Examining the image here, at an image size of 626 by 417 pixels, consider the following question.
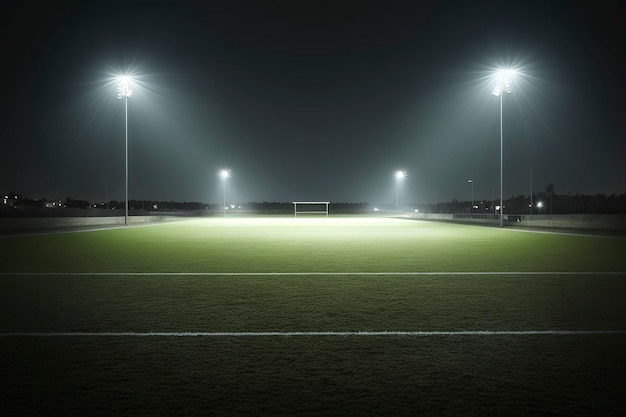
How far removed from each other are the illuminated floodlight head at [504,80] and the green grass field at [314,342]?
25.2m

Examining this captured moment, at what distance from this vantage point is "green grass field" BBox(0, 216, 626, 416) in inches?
171

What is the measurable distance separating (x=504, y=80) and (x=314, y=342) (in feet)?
110

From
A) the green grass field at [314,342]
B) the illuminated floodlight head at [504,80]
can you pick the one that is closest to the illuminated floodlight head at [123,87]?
the illuminated floodlight head at [504,80]

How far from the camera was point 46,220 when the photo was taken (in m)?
38.6

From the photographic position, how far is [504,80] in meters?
35.1

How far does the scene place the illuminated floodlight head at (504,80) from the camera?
115 feet

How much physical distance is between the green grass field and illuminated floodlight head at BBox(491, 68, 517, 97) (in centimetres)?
2518

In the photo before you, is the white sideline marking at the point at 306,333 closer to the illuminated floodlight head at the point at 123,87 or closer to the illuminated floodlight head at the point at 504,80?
the illuminated floodlight head at the point at 504,80

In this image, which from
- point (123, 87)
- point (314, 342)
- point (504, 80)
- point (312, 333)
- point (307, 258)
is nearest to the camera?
point (314, 342)

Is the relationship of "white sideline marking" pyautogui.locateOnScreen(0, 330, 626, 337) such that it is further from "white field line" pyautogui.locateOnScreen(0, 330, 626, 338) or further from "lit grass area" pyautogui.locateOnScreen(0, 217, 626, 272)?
"lit grass area" pyautogui.locateOnScreen(0, 217, 626, 272)

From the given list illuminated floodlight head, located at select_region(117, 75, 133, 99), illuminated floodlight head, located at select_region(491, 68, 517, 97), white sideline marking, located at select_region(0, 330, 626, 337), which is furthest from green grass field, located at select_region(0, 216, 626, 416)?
illuminated floodlight head, located at select_region(117, 75, 133, 99)

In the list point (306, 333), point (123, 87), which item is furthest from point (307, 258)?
point (123, 87)

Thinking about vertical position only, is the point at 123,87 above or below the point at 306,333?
above

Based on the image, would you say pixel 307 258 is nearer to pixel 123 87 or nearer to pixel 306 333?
pixel 306 333
